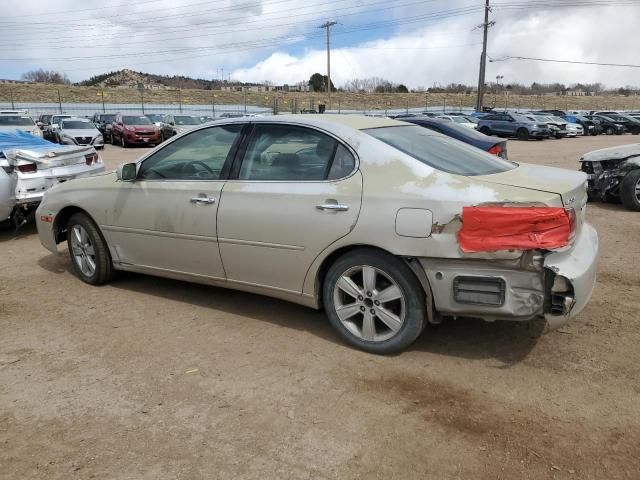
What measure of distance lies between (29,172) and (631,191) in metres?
8.91

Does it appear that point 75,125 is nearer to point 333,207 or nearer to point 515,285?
point 333,207

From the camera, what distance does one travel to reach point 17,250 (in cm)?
685

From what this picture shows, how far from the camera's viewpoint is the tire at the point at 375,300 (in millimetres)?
3449

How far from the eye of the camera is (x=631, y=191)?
8562 mm

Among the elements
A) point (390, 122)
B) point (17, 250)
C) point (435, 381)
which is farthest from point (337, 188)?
point (17, 250)

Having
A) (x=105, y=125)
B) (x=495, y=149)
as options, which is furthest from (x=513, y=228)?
(x=105, y=125)

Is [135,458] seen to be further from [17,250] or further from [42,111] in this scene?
[42,111]

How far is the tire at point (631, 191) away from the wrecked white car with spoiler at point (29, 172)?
8375 millimetres

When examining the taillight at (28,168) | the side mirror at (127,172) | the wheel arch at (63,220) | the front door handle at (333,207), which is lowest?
the wheel arch at (63,220)

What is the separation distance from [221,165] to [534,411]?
279cm

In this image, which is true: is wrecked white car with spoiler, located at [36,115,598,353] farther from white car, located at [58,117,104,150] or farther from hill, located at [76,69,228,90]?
hill, located at [76,69,228,90]

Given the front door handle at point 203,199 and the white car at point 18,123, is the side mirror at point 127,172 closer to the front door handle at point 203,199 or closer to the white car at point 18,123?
the front door handle at point 203,199

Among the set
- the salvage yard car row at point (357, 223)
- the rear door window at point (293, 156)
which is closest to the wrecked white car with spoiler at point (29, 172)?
the salvage yard car row at point (357, 223)

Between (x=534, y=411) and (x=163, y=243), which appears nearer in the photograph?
(x=534, y=411)
